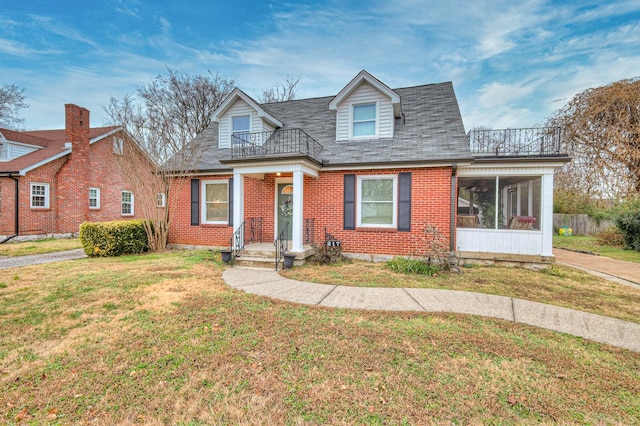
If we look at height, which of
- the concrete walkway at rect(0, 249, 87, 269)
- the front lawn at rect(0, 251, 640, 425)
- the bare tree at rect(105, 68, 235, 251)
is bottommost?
the front lawn at rect(0, 251, 640, 425)

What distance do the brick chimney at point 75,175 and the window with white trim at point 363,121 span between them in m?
15.6

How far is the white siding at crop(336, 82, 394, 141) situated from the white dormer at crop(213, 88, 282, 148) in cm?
308

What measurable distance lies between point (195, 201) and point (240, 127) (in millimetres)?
3518

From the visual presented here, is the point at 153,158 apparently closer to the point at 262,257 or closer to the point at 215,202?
the point at 215,202

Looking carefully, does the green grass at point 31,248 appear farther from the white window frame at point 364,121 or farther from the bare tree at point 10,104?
the bare tree at point 10,104

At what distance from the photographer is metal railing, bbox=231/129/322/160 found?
33.7 ft

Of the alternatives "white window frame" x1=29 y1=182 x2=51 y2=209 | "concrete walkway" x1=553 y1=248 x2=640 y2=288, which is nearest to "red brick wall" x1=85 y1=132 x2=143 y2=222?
"white window frame" x1=29 y1=182 x2=51 y2=209

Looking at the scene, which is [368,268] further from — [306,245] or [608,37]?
[608,37]

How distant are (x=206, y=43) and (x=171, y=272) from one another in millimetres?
12425

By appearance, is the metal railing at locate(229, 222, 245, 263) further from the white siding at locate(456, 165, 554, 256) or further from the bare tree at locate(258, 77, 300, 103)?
the bare tree at locate(258, 77, 300, 103)

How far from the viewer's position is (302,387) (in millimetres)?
2705

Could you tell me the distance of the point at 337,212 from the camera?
9500mm

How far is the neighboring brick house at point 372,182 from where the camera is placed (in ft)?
27.6

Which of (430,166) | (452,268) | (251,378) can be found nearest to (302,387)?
(251,378)
